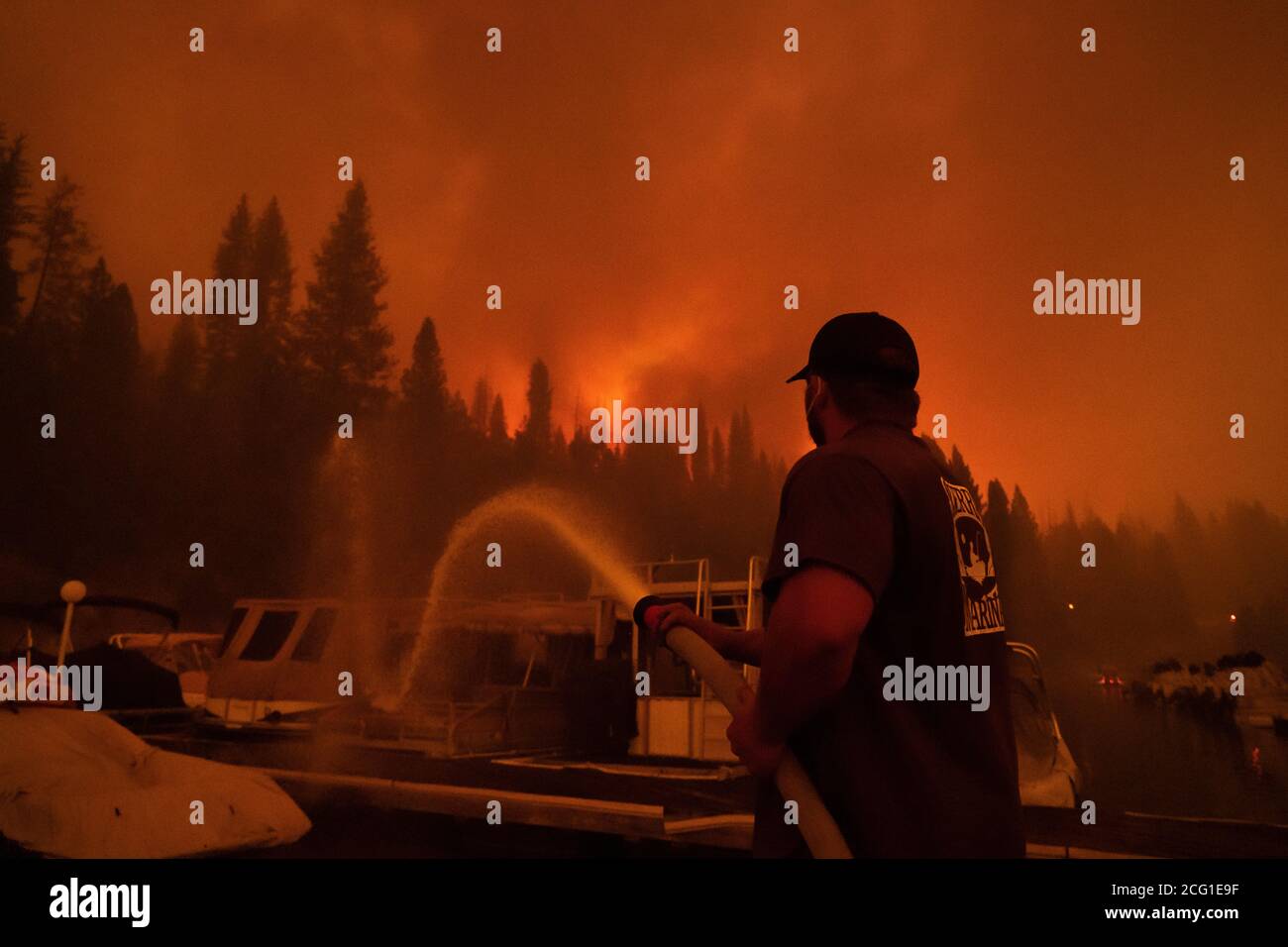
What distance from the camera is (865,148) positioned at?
4004 millimetres

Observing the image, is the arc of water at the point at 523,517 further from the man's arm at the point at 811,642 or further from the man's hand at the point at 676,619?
the man's arm at the point at 811,642

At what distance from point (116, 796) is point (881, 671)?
3.11 m

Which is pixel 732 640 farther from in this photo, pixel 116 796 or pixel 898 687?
pixel 116 796

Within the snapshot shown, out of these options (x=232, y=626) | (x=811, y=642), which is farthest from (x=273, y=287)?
(x=811, y=642)

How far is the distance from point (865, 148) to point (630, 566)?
7.63 ft

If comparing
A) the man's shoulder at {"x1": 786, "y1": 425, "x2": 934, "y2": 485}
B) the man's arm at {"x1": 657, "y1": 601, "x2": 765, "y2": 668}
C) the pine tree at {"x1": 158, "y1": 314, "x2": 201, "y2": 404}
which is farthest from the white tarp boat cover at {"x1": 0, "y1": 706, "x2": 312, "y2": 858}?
the man's shoulder at {"x1": 786, "y1": 425, "x2": 934, "y2": 485}

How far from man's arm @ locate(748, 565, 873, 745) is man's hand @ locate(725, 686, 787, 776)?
0.05m

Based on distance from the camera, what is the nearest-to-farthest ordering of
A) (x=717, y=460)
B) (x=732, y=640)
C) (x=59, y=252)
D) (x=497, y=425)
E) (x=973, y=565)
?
1. (x=973, y=565)
2. (x=732, y=640)
3. (x=717, y=460)
4. (x=497, y=425)
5. (x=59, y=252)

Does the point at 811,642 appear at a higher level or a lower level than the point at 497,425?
lower

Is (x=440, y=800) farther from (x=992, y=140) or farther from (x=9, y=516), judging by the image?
(x=992, y=140)

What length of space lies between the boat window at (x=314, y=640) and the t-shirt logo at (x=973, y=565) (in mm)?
3146

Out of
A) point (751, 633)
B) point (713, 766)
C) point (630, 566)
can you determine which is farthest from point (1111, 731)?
point (751, 633)

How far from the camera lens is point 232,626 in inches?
150
